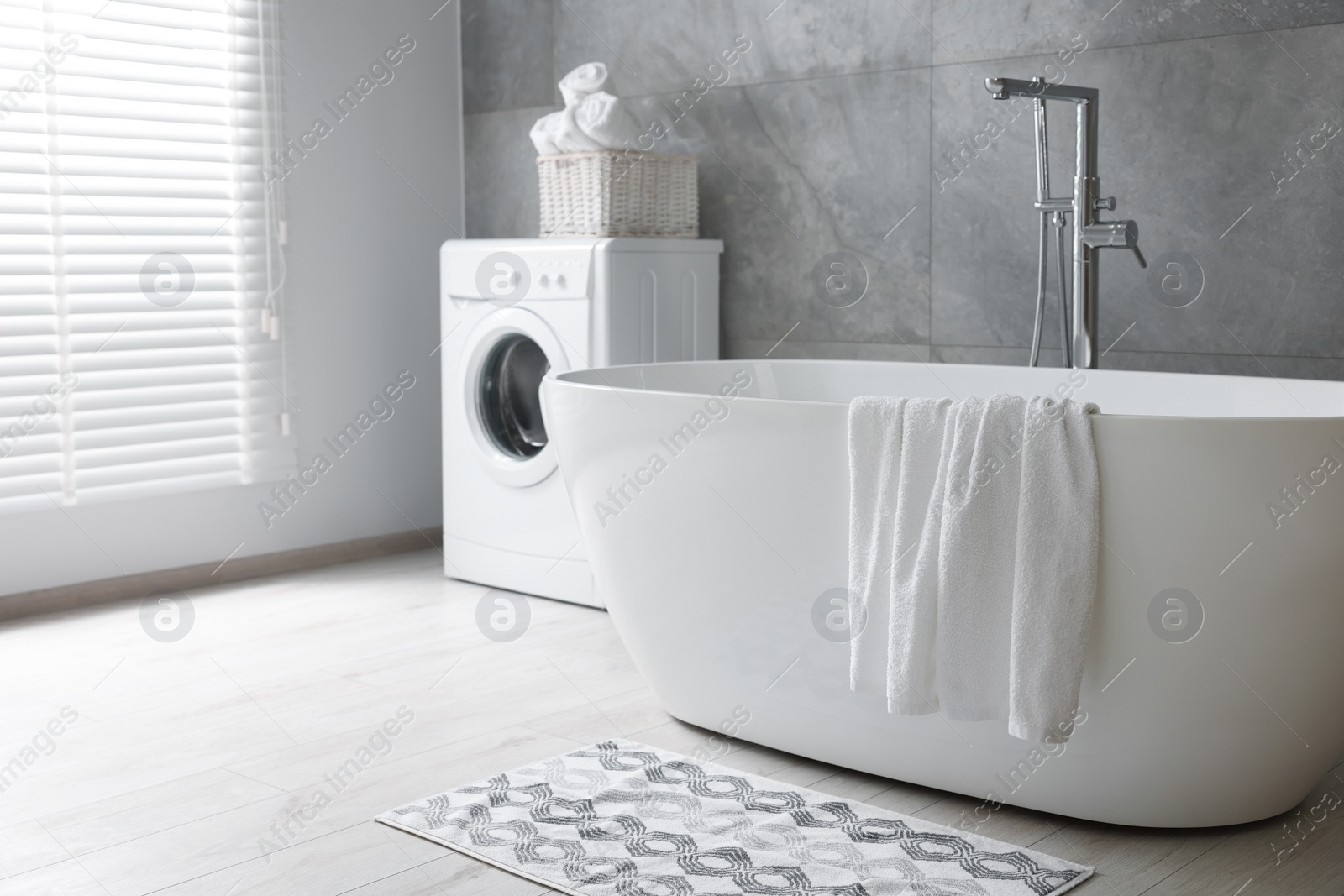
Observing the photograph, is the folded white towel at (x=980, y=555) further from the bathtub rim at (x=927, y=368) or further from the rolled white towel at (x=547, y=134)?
the rolled white towel at (x=547, y=134)

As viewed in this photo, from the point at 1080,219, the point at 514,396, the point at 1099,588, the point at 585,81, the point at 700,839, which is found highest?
the point at 585,81

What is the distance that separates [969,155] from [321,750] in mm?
2003

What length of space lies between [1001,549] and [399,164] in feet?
9.28

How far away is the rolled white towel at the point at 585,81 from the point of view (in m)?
3.44

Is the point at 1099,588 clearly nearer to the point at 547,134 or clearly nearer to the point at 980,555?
the point at 980,555

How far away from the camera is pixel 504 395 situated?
3.69m

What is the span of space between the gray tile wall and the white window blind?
2.84 ft

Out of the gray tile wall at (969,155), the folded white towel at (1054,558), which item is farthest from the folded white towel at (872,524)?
the gray tile wall at (969,155)

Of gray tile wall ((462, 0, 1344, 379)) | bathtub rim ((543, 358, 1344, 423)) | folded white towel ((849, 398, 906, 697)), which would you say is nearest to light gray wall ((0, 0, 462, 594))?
gray tile wall ((462, 0, 1344, 379))

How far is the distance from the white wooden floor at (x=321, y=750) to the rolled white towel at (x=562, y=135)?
1.23 metres

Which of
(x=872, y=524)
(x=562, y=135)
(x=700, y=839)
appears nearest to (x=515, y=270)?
(x=562, y=135)

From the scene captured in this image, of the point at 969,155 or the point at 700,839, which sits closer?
the point at 700,839

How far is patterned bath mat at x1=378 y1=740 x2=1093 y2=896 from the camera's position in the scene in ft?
5.96

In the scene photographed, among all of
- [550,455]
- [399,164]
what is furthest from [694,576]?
[399,164]
